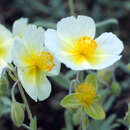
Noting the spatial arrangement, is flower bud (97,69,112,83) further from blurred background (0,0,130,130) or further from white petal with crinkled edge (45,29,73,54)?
white petal with crinkled edge (45,29,73,54)

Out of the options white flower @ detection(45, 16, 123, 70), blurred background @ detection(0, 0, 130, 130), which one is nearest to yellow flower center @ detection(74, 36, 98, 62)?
white flower @ detection(45, 16, 123, 70)

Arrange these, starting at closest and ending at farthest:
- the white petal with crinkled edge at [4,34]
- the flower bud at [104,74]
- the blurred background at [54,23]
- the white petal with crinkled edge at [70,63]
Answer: the white petal with crinkled edge at [70,63] → the white petal with crinkled edge at [4,34] → the flower bud at [104,74] → the blurred background at [54,23]

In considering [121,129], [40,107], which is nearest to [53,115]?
[40,107]

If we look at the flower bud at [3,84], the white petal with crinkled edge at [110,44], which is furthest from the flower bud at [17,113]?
the white petal with crinkled edge at [110,44]

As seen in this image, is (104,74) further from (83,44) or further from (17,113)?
(17,113)

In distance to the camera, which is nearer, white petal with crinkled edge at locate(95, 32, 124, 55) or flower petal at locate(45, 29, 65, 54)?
flower petal at locate(45, 29, 65, 54)

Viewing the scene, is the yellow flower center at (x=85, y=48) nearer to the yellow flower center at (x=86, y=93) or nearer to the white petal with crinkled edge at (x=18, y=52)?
the yellow flower center at (x=86, y=93)
